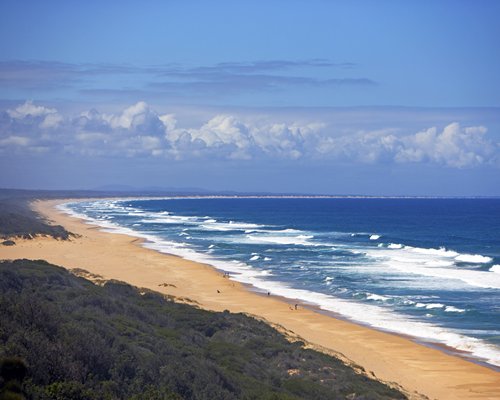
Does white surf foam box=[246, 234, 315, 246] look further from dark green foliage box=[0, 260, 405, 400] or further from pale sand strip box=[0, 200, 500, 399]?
dark green foliage box=[0, 260, 405, 400]

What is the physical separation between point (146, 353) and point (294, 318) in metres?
16.5

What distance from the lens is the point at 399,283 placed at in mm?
41500

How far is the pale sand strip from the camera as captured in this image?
21.8m

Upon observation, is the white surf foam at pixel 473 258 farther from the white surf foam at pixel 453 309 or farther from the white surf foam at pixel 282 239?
the white surf foam at pixel 453 309

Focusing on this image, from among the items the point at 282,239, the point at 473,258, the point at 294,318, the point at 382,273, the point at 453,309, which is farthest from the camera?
the point at 282,239

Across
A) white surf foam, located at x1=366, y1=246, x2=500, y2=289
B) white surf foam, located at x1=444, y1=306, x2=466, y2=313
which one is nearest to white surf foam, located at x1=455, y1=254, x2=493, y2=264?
white surf foam, located at x1=366, y1=246, x2=500, y2=289

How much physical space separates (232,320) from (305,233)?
6283cm

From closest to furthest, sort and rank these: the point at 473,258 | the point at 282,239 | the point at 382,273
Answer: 1. the point at 382,273
2. the point at 473,258
3. the point at 282,239

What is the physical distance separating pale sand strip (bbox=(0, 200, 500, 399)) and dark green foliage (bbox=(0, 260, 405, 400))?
10.1 feet

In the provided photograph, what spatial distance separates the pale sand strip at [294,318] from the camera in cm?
2180

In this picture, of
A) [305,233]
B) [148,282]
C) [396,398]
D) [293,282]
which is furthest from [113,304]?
[305,233]

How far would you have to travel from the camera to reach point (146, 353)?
595 inches

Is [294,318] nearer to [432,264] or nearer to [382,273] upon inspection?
[382,273]

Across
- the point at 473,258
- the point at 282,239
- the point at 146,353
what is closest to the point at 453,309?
the point at 146,353
